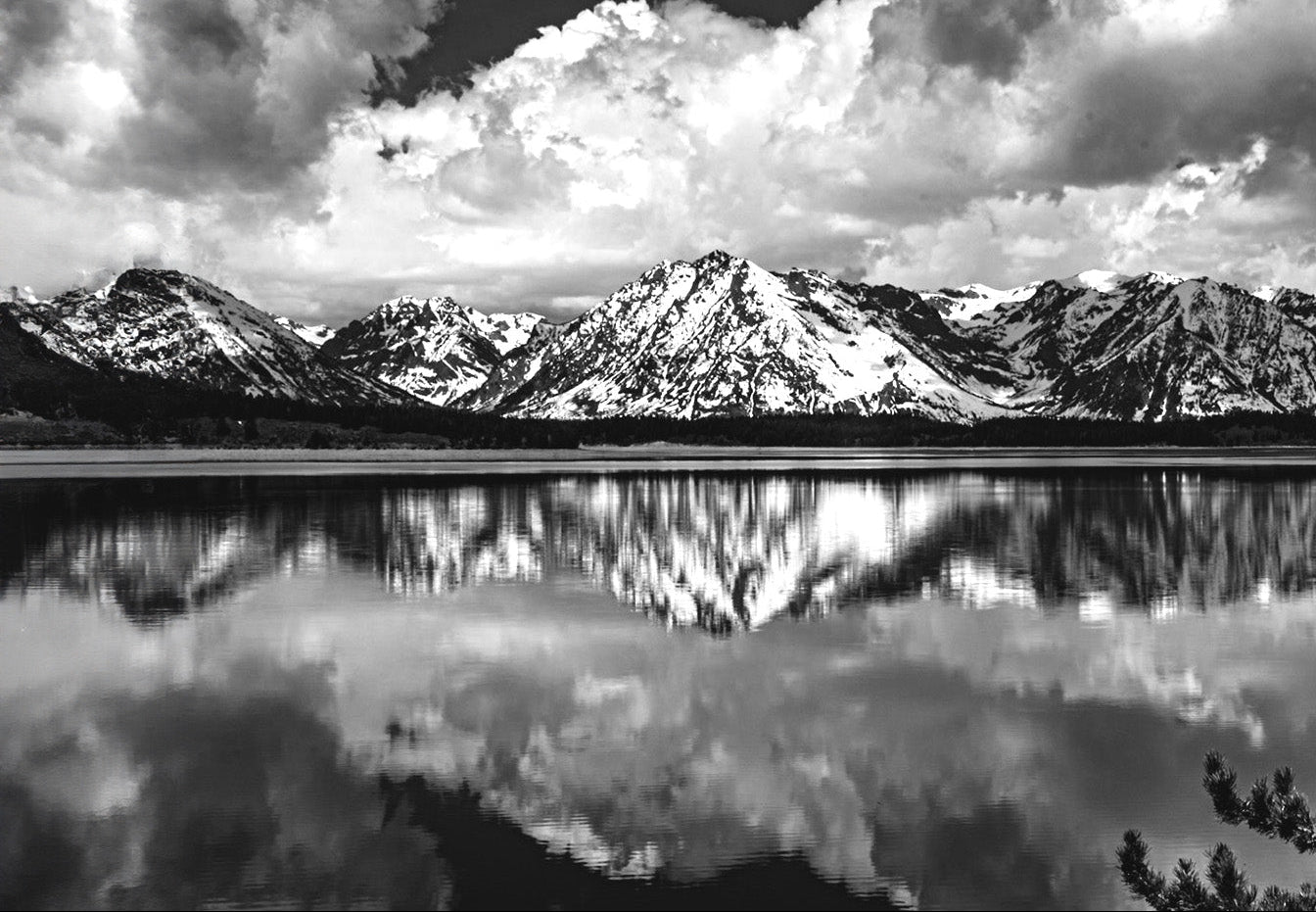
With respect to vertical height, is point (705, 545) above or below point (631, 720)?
below

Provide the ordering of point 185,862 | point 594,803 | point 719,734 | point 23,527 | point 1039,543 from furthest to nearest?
point 23,527
point 1039,543
point 719,734
point 594,803
point 185,862

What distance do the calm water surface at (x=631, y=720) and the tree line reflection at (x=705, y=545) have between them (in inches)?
20.8

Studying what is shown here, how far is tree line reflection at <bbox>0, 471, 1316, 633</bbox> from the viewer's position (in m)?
51.8

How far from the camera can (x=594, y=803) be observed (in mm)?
23000

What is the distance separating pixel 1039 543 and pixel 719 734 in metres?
47.9

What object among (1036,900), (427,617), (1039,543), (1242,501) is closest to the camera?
(1036,900)

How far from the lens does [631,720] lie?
2958cm

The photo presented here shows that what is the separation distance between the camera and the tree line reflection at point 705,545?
51.8 metres

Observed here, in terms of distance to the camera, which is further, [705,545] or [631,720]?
[705,545]

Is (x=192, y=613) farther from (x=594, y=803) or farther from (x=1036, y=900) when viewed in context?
(x=1036, y=900)

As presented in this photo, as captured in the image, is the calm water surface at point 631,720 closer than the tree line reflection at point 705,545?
Yes

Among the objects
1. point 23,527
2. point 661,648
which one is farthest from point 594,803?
point 23,527

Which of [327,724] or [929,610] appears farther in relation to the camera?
[929,610]

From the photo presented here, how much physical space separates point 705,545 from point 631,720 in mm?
42904
